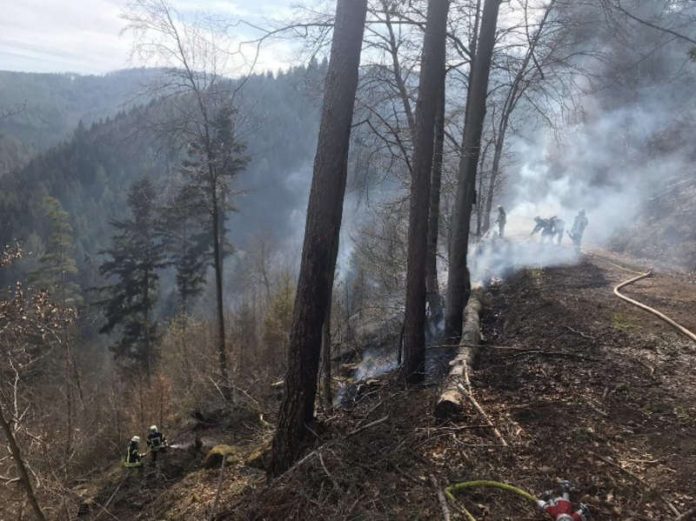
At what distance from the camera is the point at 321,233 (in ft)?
16.6

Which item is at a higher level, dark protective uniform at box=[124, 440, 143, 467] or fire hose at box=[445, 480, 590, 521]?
fire hose at box=[445, 480, 590, 521]

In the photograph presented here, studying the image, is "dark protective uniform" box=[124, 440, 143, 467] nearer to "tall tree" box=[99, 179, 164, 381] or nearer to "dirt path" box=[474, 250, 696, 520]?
"dirt path" box=[474, 250, 696, 520]

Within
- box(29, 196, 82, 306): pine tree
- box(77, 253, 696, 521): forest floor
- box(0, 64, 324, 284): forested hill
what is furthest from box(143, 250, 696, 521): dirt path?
box(0, 64, 324, 284): forested hill

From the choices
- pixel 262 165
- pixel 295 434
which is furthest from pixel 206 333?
pixel 262 165

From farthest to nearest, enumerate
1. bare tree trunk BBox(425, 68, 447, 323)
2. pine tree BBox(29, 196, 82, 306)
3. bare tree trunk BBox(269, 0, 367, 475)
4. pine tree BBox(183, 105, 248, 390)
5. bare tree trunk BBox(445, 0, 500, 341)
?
pine tree BBox(29, 196, 82, 306) < pine tree BBox(183, 105, 248, 390) < bare tree trunk BBox(425, 68, 447, 323) < bare tree trunk BBox(445, 0, 500, 341) < bare tree trunk BBox(269, 0, 367, 475)

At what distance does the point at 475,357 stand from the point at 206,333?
2520cm

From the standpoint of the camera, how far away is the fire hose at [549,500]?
338 cm

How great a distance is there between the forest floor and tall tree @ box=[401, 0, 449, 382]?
70 cm

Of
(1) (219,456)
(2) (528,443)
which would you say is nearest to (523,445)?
(2) (528,443)

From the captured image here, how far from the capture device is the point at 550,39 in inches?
580

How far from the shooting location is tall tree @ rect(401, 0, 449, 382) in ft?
22.2

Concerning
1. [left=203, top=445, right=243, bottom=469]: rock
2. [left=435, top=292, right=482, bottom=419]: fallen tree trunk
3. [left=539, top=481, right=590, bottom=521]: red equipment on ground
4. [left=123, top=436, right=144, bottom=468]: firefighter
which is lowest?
[left=123, top=436, right=144, bottom=468]: firefighter

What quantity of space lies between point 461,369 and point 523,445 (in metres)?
2.07

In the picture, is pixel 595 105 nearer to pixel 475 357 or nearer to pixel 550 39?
pixel 550 39
